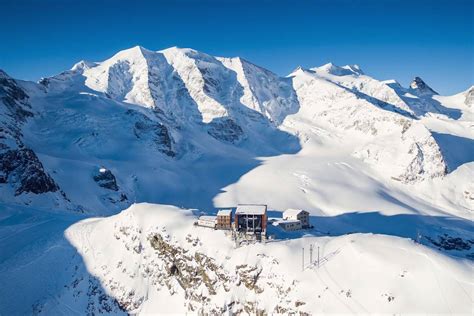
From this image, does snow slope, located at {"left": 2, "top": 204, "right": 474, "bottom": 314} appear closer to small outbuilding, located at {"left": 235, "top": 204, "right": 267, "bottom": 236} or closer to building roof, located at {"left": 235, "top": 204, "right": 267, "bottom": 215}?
small outbuilding, located at {"left": 235, "top": 204, "right": 267, "bottom": 236}

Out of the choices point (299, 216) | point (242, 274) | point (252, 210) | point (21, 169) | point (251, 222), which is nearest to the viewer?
point (242, 274)

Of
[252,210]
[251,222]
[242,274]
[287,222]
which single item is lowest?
[242,274]

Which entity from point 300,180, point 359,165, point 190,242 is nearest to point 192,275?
point 190,242

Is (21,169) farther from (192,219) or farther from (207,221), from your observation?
(207,221)

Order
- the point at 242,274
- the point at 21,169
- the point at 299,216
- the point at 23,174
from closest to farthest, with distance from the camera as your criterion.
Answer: the point at 242,274 < the point at 299,216 < the point at 23,174 < the point at 21,169

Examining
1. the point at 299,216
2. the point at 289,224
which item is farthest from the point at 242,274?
the point at 299,216

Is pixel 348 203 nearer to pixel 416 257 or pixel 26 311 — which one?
pixel 416 257

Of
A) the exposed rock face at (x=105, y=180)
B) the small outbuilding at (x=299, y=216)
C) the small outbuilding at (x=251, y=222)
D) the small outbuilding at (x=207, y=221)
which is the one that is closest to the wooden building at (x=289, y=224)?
the small outbuilding at (x=299, y=216)

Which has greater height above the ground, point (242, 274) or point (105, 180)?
point (105, 180)

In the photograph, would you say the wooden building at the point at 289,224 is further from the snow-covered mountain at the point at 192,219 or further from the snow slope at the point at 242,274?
the snow slope at the point at 242,274
